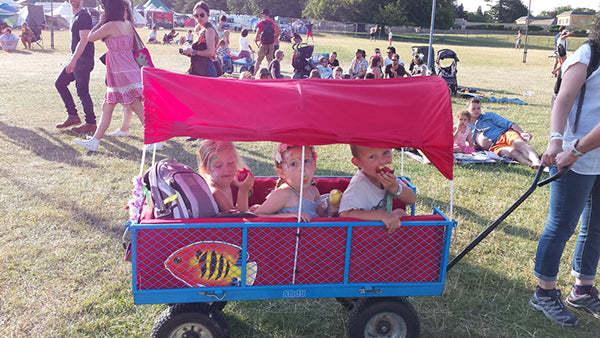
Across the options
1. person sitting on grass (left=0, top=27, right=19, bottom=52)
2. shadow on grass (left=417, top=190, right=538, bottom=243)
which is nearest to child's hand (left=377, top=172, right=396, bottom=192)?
shadow on grass (left=417, top=190, right=538, bottom=243)

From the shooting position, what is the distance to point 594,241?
3.40 m

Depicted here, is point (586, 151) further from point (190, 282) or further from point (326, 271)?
point (190, 282)

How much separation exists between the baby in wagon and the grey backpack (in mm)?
880

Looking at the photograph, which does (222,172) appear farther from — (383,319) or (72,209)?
(72,209)

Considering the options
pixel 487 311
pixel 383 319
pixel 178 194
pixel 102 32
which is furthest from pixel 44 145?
pixel 487 311

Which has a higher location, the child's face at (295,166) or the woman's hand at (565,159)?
the woman's hand at (565,159)

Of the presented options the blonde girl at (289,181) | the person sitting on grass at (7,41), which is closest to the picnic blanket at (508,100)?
the blonde girl at (289,181)

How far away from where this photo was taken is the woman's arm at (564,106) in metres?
2.96

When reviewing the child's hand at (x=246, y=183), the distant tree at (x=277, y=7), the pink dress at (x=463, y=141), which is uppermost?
the distant tree at (x=277, y=7)

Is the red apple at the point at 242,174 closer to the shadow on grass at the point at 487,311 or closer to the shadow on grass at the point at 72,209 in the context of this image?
the shadow on grass at the point at 487,311

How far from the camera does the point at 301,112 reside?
2.70m

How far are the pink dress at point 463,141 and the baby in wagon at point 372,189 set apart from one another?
5074mm

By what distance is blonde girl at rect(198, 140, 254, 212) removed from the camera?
10.7 feet

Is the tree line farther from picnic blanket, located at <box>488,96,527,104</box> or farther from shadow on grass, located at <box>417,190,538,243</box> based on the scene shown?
shadow on grass, located at <box>417,190,538,243</box>
